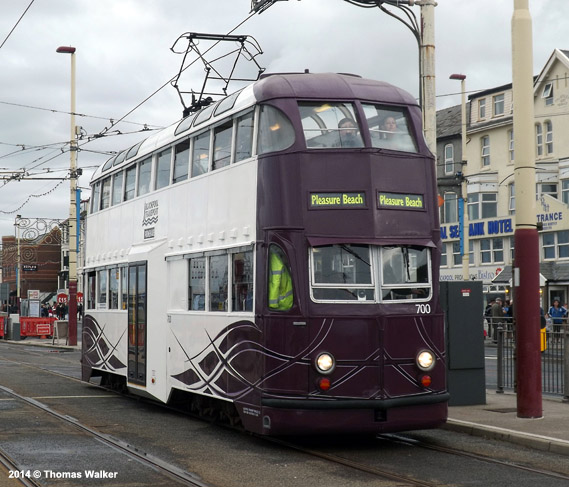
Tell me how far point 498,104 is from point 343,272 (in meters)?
45.3

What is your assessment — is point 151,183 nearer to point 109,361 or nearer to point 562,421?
point 109,361

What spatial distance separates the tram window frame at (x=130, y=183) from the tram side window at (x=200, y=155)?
3.21 meters

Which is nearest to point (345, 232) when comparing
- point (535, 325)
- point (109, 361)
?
point (535, 325)

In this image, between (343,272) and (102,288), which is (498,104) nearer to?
(102,288)

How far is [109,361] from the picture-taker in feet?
57.4

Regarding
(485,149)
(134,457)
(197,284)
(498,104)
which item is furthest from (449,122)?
(134,457)

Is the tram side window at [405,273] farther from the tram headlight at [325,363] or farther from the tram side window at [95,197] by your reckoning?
the tram side window at [95,197]

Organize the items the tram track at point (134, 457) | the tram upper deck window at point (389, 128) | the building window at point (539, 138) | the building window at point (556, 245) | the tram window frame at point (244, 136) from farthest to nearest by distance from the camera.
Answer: the building window at point (539, 138) < the building window at point (556, 245) < the tram window frame at point (244, 136) < the tram upper deck window at point (389, 128) < the tram track at point (134, 457)

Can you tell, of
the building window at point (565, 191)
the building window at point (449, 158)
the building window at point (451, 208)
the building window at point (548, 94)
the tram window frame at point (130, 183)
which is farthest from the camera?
the building window at point (451, 208)

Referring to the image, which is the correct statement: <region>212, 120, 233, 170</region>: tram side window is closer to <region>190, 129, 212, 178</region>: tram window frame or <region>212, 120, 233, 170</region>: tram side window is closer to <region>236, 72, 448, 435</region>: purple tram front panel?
<region>190, 129, 212, 178</region>: tram window frame

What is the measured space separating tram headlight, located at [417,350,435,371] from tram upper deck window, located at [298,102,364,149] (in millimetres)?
2515

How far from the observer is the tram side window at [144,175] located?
15.9 meters

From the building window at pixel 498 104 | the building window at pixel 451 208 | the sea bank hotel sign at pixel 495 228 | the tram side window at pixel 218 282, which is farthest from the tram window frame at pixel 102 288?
the building window at pixel 451 208

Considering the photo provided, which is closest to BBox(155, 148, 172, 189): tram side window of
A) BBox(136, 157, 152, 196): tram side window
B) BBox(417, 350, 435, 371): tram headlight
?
BBox(136, 157, 152, 196): tram side window
